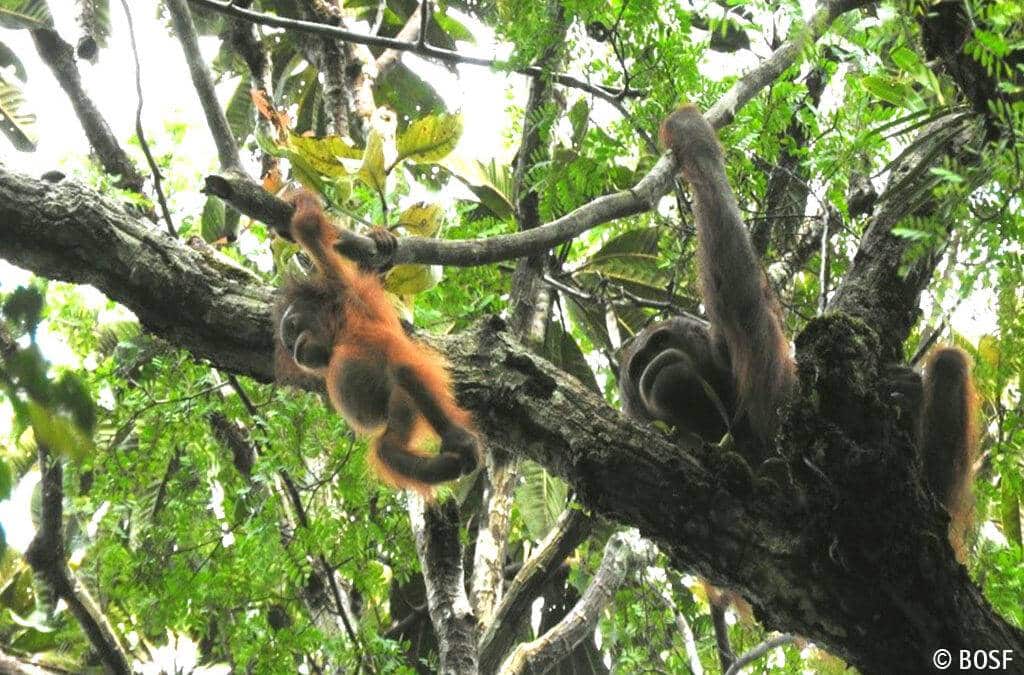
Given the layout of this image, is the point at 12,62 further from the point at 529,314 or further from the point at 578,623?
the point at 578,623

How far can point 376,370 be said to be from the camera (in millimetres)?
4754

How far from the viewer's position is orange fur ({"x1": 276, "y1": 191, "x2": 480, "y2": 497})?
13.6ft

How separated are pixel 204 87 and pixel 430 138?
114 cm

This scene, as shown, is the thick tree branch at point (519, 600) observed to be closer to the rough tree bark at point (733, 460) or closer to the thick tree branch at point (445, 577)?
the thick tree branch at point (445, 577)

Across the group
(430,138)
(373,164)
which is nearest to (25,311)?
(373,164)

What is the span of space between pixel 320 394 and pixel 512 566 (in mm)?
3035

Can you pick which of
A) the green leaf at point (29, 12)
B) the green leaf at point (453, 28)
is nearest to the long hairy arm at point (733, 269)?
the green leaf at point (453, 28)

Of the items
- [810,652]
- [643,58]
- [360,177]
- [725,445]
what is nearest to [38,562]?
[360,177]

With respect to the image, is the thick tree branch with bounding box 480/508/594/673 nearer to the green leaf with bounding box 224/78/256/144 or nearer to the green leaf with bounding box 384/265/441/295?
the green leaf with bounding box 384/265/441/295

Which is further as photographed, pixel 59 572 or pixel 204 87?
pixel 59 572

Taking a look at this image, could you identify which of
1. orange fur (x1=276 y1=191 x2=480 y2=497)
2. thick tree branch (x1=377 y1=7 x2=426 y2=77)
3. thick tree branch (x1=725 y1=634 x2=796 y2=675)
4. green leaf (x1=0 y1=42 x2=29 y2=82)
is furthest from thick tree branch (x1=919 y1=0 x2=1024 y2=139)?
green leaf (x1=0 y1=42 x2=29 y2=82)

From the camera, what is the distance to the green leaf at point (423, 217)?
15.6 ft

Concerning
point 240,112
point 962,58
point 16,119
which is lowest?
point 962,58

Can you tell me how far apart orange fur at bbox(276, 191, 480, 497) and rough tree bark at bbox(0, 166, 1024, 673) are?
→ 0.13m
